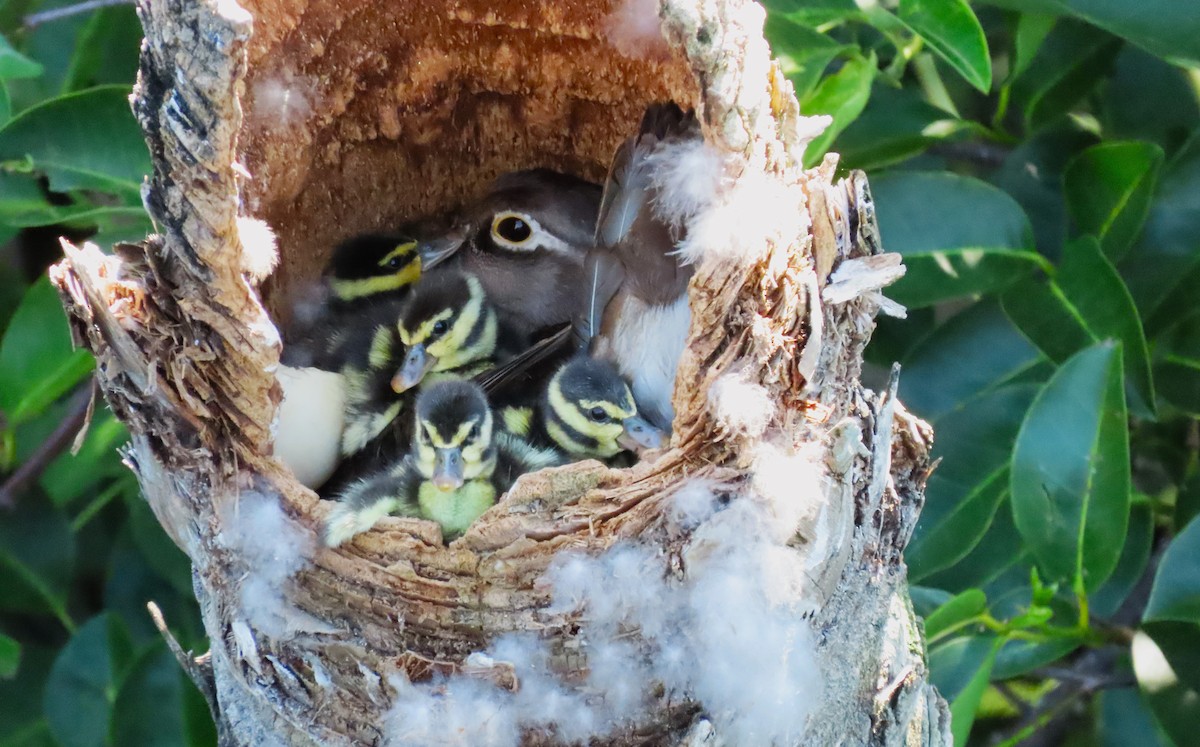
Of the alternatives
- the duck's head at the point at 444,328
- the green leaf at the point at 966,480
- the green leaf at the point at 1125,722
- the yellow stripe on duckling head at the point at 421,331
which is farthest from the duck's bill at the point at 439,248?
the green leaf at the point at 1125,722

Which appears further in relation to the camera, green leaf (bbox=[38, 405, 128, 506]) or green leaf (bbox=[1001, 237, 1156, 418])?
green leaf (bbox=[38, 405, 128, 506])

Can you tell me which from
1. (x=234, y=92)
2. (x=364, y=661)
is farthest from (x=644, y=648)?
(x=234, y=92)

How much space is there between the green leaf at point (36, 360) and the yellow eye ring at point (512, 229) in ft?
2.23

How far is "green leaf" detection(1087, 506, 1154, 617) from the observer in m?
2.01

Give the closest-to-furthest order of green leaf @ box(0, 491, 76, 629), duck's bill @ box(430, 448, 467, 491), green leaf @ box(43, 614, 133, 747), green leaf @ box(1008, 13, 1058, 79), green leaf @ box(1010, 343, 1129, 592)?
1. duck's bill @ box(430, 448, 467, 491)
2. green leaf @ box(1010, 343, 1129, 592)
3. green leaf @ box(1008, 13, 1058, 79)
4. green leaf @ box(43, 614, 133, 747)
5. green leaf @ box(0, 491, 76, 629)

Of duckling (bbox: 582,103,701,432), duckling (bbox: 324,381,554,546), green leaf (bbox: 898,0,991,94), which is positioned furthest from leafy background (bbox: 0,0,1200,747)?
duckling (bbox: 324,381,554,546)

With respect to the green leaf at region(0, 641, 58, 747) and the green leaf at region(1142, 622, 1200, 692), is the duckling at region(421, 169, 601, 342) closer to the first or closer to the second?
the green leaf at region(1142, 622, 1200, 692)

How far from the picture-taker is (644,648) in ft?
3.99

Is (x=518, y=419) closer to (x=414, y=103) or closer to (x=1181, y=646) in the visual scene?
(x=414, y=103)

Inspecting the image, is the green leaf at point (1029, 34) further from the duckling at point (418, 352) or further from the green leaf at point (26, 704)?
the green leaf at point (26, 704)

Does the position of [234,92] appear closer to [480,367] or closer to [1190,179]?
[480,367]

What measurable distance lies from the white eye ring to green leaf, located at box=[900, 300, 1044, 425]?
655 mm

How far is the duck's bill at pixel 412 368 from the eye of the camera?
1.69 metres

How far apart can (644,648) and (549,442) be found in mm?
497
